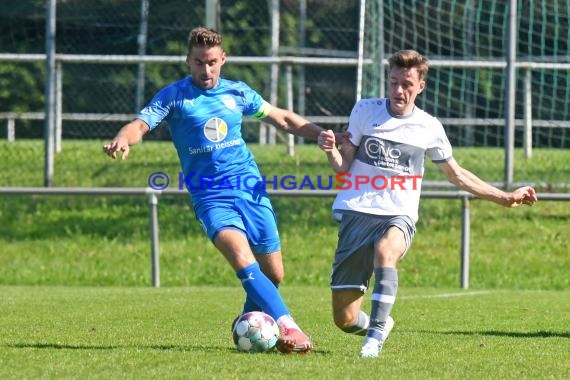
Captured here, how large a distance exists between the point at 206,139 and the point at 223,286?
6496mm

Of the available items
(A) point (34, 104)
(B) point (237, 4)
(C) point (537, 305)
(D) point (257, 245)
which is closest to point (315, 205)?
(B) point (237, 4)

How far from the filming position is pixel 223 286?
1393 centimetres

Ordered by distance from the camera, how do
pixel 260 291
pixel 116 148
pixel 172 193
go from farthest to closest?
pixel 172 193 → pixel 260 291 → pixel 116 148

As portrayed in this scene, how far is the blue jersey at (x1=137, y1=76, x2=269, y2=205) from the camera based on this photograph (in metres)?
7.54


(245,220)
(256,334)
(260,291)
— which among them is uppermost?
(245,220)

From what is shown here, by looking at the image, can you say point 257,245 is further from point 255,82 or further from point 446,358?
point 255,82

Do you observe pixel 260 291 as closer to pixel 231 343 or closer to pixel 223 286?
pixel 231 343

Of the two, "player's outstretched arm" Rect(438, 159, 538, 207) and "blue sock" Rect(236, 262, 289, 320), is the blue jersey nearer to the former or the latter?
"blue sock" Rect(236, 262, 289, 320)

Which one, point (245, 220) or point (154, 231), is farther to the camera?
point (154, 231)

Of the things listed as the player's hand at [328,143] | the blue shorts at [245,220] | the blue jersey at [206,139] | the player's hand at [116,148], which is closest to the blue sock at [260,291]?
the blue shorts at [245,220]

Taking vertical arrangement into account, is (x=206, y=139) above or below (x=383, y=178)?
above

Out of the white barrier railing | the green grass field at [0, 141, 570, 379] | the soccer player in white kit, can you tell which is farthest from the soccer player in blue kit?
the white barrier railing

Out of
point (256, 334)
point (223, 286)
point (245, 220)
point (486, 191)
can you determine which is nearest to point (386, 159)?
point (486, 191)

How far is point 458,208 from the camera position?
16.5m
